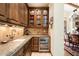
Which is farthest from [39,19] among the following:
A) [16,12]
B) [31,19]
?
[16,12]

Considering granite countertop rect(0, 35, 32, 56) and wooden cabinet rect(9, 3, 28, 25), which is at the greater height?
wooden cabinet rect(9, 3, 28, 25)

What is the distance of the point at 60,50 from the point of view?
4.57m

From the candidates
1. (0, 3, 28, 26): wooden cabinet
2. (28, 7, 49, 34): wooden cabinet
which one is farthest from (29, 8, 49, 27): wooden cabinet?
(0, 3, 28, 26): wooden cabinet

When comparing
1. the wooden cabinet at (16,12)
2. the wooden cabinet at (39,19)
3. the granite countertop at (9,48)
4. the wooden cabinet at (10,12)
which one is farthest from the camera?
the wooden cabinet at (39,19)

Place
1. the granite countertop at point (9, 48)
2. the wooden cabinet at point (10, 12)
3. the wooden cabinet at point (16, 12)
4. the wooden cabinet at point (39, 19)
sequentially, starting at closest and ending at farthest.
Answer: the granite countertop at point (9, 48) < the wooden cabinet at point (10, 12) < the wooden cabinet at point (16, 12) < the wooden cabinet at point (39, 19)

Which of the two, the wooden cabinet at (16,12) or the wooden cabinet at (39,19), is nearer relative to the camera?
the wooden cabinet at (16,12)

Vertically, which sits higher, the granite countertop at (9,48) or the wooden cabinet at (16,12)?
the wooden cabinet at (16,12)

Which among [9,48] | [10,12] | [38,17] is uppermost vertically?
[38,17]

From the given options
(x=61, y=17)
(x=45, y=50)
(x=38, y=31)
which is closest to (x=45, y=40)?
(x=45, y=50)

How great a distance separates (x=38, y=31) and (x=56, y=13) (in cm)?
273

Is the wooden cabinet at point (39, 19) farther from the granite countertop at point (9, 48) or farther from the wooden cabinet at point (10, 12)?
the granite countertop at point (9, 48)

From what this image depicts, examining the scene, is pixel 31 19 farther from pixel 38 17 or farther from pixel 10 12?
pixel 10 12

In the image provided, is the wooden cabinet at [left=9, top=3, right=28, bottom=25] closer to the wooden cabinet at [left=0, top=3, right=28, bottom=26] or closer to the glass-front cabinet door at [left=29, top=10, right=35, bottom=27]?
the wooden cabinet at [left=0, top=3, right=28, bottom=26]

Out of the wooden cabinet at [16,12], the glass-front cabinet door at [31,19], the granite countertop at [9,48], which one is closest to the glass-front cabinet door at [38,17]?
the glass-front cabinet door at [31,19]
